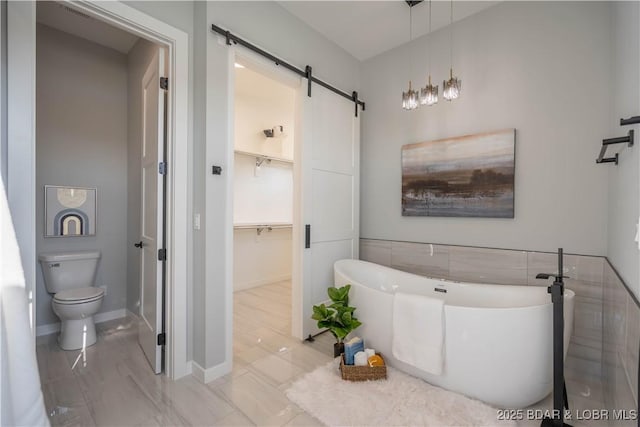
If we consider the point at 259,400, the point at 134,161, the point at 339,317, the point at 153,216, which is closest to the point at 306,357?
the point at 339,317

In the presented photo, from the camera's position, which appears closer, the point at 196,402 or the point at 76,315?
the point at 196,402

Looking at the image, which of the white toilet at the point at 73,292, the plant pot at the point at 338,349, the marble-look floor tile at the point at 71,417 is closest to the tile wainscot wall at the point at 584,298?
the plant pot at the point at 338,349

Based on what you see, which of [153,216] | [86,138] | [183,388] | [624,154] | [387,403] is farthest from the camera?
[86,138]

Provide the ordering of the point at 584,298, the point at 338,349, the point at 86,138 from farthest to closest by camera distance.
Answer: the point at 86,138, the point at 338,349, the point at 584,298

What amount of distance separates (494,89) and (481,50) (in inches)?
15.3

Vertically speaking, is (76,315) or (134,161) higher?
(134,161)

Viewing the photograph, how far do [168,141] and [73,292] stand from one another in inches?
68.2

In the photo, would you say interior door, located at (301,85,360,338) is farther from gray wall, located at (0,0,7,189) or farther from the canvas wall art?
the canvas wall art

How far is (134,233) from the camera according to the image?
3.07m

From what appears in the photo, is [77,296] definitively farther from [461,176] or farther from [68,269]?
[461,176]

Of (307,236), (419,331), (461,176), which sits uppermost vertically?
(461,176)

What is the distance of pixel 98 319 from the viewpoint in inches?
120

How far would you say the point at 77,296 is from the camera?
2.45m

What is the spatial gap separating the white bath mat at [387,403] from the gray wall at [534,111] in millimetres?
1326
